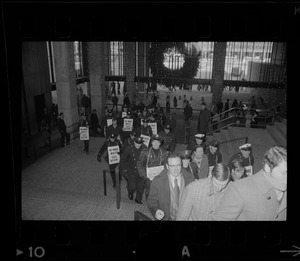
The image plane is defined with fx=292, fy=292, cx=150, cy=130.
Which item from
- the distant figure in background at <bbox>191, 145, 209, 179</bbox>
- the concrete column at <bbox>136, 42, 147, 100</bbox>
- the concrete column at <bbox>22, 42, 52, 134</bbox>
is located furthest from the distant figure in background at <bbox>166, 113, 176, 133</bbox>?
the concrete column at <bbox>22, 42, 52, 134</bbox>

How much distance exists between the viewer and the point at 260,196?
16.3ft

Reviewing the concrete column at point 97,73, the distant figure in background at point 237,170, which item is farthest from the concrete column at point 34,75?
the distant figure in background at point 237,170

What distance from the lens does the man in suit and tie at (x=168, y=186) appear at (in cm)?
511

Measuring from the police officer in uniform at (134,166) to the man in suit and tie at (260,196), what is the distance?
5.37ft

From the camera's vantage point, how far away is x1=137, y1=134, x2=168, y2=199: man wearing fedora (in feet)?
18.5

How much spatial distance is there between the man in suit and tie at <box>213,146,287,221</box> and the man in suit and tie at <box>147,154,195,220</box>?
2.48 feet

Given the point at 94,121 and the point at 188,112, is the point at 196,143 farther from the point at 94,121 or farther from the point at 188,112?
the point at 94,121

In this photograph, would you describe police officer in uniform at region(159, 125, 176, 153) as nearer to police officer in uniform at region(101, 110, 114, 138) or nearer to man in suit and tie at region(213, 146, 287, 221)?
police officer in uniform at region(101, 110, 114, 138)

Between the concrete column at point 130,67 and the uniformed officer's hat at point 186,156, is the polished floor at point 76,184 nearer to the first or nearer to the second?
the uniformed officer's hat at point 186,156

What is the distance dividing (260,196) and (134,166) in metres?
2.52
